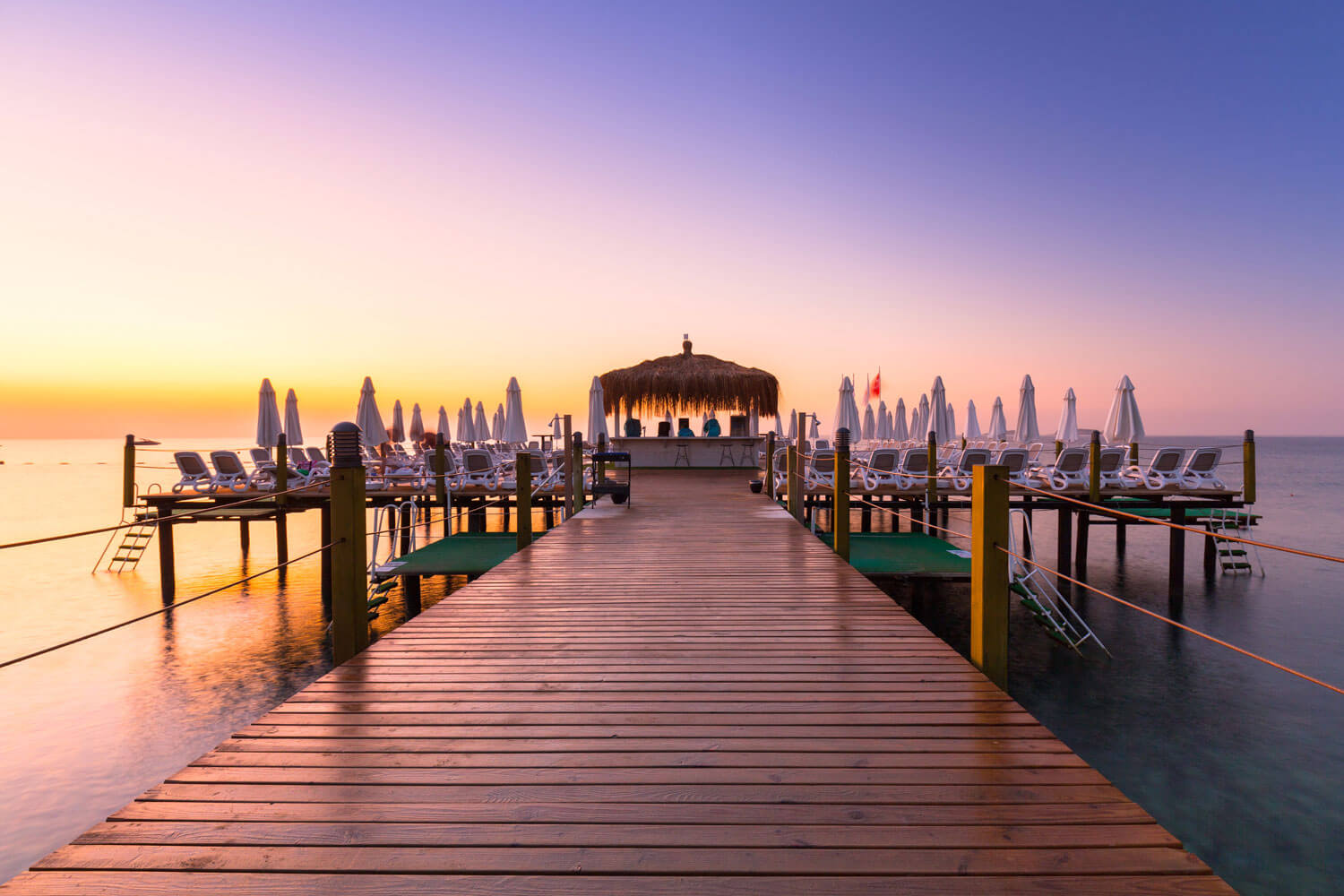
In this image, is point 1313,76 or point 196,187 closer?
point 196,187

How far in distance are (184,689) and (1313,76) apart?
3161 centimetres

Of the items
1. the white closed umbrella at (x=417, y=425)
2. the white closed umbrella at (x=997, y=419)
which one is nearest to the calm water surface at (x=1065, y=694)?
the white closed umbrella at (x=997, y=419)

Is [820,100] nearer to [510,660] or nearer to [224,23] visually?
[224,23]

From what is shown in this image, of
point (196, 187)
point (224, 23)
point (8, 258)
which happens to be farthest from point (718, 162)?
point (8, 258)

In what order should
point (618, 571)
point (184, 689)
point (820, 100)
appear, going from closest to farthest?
point (618, 571) < point (184, 689) < point (820, 100)

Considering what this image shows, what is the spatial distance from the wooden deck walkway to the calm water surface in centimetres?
376

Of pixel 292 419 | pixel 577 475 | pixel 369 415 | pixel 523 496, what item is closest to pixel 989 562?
pixel 523 496

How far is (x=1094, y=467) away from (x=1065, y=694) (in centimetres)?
495

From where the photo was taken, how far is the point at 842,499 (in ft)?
21.2

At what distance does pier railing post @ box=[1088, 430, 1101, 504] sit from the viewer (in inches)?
415

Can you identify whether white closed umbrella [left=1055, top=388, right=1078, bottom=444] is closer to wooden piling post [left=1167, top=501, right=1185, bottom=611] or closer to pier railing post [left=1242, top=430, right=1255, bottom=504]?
wooden piling post [left=1167, top=501, right=1185, bottom=611]

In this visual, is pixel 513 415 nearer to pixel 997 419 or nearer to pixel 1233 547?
pixel 997 419

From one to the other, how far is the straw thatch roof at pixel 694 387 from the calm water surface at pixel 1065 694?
9228mm

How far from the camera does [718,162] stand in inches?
693
